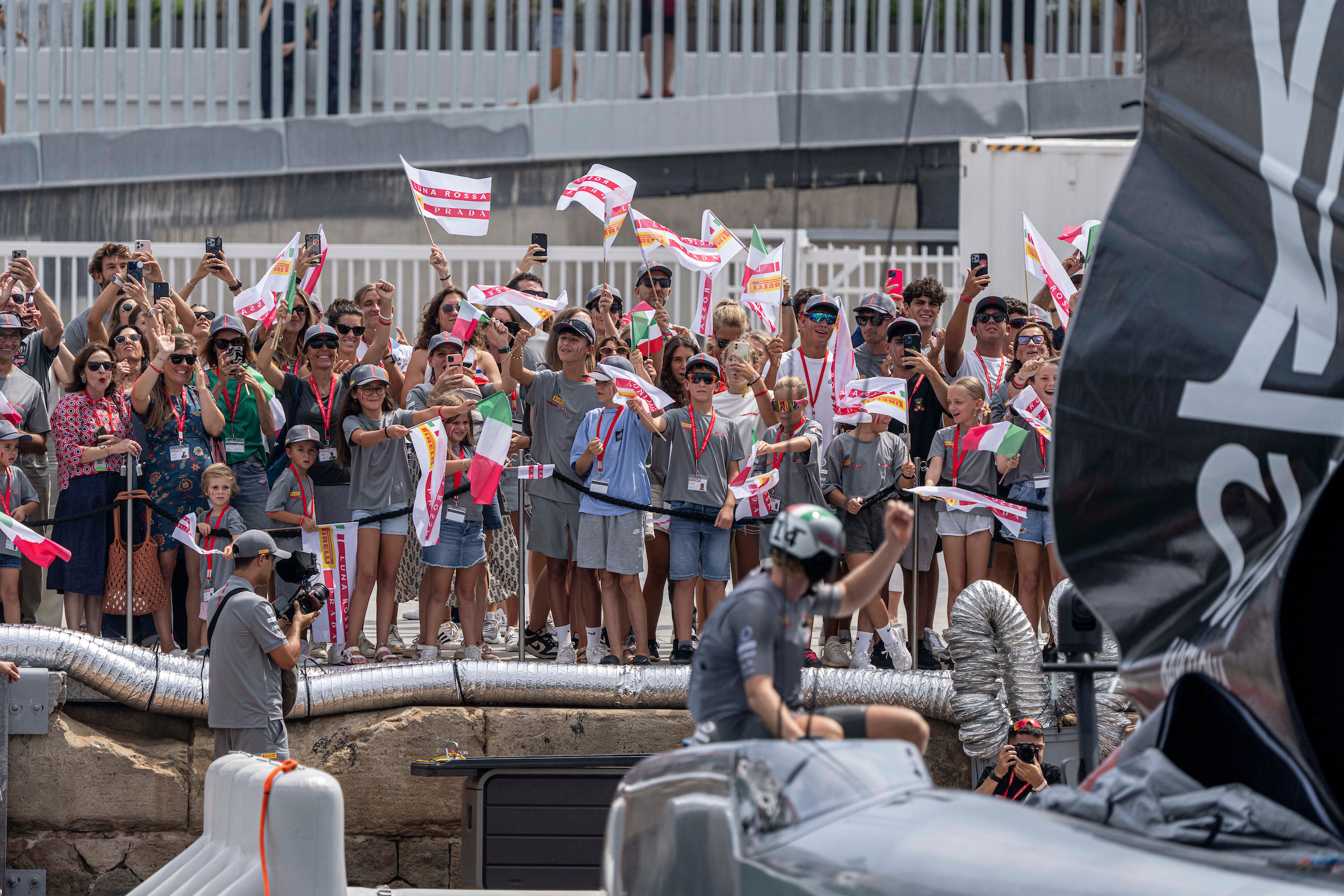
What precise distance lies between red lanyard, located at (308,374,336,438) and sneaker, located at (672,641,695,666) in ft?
8.55

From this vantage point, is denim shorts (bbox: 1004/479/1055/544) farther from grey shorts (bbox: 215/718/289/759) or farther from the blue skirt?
the blue skirt

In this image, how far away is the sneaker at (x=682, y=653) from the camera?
34.7ft

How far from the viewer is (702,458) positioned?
10320 mm

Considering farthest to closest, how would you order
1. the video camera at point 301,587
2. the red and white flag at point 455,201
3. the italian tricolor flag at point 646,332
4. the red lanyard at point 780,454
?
the red and white flag at point 455,201 < the italian tricolor flag at point 646,332 < the red lanyard at point 780,454 < the video camera at point 301,587

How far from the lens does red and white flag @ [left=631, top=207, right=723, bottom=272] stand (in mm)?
12219

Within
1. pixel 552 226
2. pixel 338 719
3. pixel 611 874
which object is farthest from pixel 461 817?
pixel 552 226

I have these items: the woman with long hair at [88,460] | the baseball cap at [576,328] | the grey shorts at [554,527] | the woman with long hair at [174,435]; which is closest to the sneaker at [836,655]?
the grey shorts at [554,527]

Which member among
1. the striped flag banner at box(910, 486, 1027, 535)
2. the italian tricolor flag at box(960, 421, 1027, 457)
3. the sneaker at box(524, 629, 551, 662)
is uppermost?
the italian tricolor flag at box(960, 421, 1027, 457)

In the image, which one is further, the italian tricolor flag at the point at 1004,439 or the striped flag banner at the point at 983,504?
the italian tricolor flag at the point at 1004,439

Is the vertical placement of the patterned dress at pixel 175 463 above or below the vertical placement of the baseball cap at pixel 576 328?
below

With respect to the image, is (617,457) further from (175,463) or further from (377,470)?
(175,463)

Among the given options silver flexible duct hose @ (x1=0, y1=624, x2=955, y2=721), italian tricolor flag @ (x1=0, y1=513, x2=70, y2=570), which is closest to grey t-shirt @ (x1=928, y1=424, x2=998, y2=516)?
silver flexible duct hose @ (x1=0, y1=624, x2=955, y2=721)

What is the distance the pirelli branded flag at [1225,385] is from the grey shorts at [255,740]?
591 cm

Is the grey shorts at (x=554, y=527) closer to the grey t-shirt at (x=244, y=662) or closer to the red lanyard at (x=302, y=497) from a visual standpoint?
the red lanyard at (x=302, y=497)
